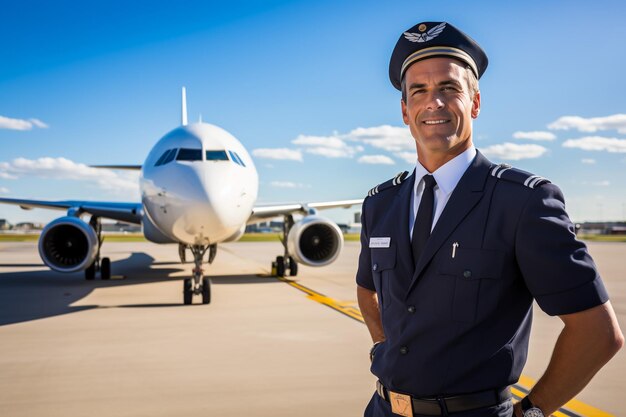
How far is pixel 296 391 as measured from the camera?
429 centimetres

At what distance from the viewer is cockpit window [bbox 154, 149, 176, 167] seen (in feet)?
31.2

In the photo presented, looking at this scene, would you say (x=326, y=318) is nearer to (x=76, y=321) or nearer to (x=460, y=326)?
(x=76, y=321)

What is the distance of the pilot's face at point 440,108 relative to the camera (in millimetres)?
1750

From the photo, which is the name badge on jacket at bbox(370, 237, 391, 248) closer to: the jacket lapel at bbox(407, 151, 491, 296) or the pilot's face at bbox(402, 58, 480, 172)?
the jacket lapel at bbox(407, 151, 491, 296)

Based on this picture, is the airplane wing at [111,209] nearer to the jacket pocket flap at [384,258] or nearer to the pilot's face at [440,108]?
the jacket pocket flap at [384,258]

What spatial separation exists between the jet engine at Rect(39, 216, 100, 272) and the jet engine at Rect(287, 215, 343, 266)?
452 centimetres

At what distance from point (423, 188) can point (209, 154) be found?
807 cm

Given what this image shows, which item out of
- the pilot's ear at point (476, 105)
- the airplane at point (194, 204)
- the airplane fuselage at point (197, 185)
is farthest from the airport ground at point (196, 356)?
the pilot's ear at point (476, 105)

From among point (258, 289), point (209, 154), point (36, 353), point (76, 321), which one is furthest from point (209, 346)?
point (258, 289)

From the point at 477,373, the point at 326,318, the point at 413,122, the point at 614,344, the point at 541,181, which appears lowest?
the point at 326,318

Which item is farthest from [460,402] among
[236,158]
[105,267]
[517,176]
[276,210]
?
[105,267]

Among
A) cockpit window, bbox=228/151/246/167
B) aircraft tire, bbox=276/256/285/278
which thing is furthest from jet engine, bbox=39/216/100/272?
aircraft tire, bbox=276/256/285/278

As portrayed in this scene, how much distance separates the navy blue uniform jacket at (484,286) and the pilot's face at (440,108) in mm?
130

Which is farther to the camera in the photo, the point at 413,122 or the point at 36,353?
the point at 36,353
